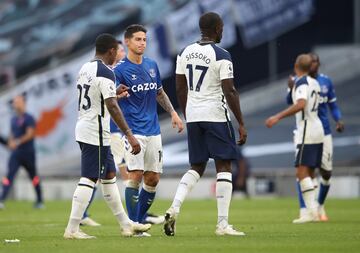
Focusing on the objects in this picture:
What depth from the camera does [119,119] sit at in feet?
37.1

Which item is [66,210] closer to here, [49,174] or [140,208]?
[140,208]

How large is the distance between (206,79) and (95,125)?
136 cm

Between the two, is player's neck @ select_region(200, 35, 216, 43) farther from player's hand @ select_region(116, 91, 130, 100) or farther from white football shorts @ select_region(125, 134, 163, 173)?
white football shorts @ select_region(125, 134, 163, 173)

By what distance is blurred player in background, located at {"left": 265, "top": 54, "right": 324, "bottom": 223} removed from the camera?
51.4ft

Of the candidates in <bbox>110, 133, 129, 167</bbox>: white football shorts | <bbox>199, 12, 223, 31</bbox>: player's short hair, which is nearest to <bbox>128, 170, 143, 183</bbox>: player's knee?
<bbox>199, 12, 223, 31</bbox>: player's short hair

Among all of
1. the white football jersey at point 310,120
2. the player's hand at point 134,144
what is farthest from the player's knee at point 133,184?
the white football jersey at point 310,120

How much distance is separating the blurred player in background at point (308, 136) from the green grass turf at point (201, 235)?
0.47 meters

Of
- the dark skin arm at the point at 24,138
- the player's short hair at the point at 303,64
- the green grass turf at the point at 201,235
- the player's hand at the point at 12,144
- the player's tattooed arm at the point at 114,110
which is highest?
the player's short hair at the point at 303,64

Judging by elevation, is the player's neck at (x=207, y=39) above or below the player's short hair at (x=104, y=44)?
above

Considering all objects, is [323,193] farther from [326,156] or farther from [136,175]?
[136,175]

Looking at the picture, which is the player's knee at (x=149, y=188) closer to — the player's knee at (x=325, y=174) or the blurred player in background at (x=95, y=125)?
the blurred player in background at (x=95, y=125)

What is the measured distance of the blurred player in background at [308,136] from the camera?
15656mm

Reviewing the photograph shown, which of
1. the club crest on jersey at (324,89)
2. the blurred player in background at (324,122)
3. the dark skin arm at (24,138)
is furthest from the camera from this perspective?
the dark skin arm at (24,138)

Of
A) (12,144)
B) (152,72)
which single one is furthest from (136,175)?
(12,144)
